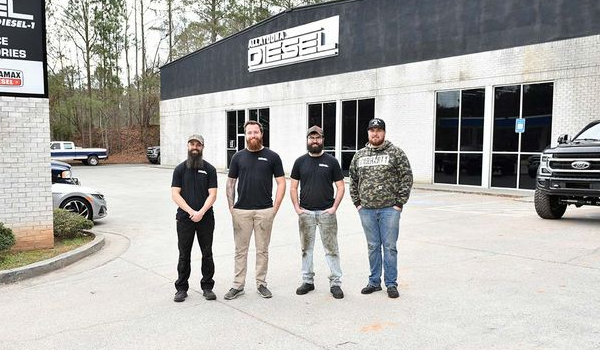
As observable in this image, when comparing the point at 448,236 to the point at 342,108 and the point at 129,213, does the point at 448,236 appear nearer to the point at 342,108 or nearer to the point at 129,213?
the point at 129,213

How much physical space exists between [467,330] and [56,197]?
28.0ft

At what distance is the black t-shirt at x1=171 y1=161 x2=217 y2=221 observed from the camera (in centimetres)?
540

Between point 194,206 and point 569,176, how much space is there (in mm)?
7760

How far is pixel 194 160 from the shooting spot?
5.42 meters

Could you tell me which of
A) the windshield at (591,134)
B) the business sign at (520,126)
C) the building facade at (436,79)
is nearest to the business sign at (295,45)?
the building facade at (436,79)

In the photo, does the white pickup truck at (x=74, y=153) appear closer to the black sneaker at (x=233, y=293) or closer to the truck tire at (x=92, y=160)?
the truck tire at (x=92, y=160)

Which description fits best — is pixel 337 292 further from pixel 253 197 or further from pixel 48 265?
pixel 48 265

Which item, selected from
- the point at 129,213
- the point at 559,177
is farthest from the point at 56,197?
the point at 559,177

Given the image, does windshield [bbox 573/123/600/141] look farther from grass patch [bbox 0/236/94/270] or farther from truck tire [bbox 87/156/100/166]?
truck tire [bbox 87/156/100/166]

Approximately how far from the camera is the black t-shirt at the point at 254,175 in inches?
212

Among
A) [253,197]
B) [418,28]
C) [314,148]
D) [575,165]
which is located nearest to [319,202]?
[314,148]

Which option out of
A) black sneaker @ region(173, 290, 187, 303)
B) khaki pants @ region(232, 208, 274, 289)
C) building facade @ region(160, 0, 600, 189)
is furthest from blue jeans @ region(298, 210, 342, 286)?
building facade @ region(160, 0, 600, 189)

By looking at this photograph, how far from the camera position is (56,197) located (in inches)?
397

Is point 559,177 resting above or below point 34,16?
below
